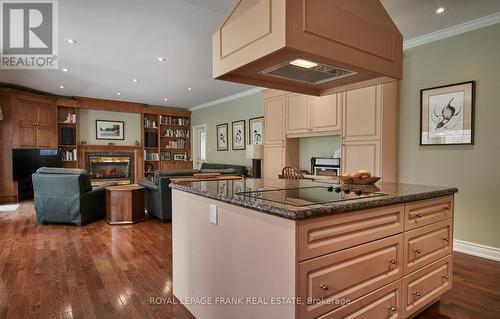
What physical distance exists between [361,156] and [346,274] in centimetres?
266

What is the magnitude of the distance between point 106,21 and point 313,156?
3572mm

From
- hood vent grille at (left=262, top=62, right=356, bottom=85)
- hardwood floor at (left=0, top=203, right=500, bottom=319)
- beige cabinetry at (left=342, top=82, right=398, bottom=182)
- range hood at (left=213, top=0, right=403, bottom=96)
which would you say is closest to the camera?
range hood at (left=213, top=0, right=403, bottom=96)

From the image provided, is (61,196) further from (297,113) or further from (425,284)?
(425,284)

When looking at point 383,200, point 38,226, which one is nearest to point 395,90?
point 383,200

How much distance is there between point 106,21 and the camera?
10.1ft

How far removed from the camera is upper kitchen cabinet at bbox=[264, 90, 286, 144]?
491 cm

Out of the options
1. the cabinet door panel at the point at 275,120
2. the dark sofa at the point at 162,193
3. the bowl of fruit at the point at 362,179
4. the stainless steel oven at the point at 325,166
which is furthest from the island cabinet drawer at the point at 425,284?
the dark sofa at the point at 162,193

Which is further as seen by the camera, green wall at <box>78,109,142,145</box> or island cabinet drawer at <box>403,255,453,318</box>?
green wall at <box>78,109,142,145</box>

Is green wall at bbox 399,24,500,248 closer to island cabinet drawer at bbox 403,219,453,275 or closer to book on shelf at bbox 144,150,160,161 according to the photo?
island cabinet drawer at bbox 403,219,453,275

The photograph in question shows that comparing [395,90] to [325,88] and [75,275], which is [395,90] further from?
[75,275]

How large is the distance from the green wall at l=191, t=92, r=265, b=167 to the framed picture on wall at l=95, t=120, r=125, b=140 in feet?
7.06

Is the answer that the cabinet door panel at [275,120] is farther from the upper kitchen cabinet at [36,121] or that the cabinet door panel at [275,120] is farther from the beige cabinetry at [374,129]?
the upper kitchen cabinet at [36,121]

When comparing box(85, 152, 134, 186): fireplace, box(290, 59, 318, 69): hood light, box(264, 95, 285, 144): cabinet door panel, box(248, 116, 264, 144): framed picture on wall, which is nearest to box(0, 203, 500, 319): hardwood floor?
box(290, 59, 318, 69): hood light

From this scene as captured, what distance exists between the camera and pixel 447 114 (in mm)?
3201
